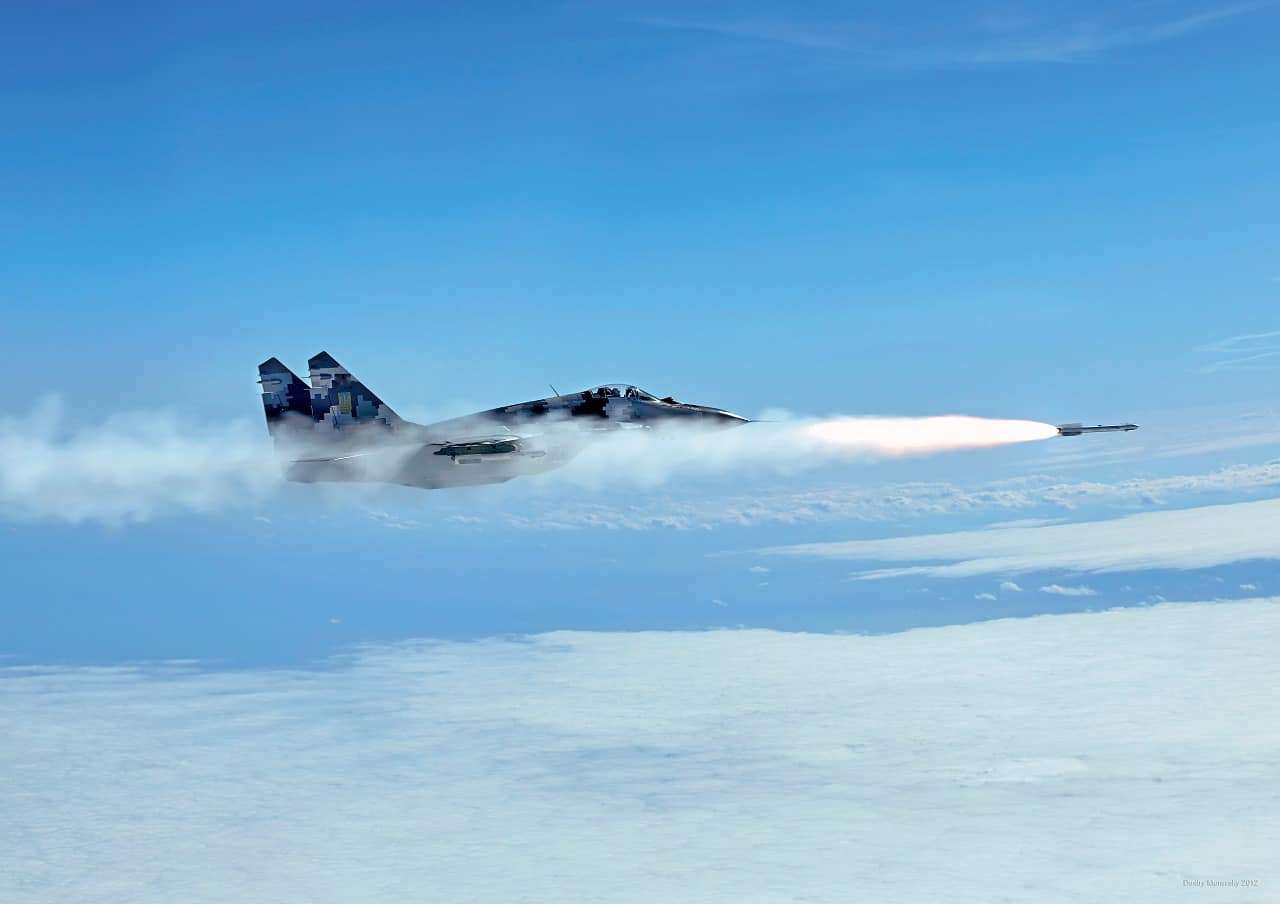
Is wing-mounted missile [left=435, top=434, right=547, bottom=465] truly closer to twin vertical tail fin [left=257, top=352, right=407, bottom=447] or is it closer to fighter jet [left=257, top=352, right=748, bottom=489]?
fighter jet [left=257, top=352, right=748, bottom=489]

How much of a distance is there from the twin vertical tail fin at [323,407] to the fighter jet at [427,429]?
96 millimetres

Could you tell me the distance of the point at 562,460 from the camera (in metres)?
86.2

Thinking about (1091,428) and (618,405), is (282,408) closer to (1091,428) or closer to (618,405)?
(618,405)

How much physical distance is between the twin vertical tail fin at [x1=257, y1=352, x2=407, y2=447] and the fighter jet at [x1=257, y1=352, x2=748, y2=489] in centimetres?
10

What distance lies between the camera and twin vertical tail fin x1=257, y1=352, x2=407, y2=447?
93812mm

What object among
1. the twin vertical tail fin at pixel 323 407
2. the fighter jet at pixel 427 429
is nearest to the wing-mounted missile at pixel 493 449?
the fighter jet at pixel 427 429

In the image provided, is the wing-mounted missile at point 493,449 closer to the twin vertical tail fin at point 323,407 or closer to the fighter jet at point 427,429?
the fighter jet at point 427,429

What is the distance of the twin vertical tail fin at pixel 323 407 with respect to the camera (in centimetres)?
9381

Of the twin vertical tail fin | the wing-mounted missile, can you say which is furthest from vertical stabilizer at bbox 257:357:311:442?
the wing-mounted missile

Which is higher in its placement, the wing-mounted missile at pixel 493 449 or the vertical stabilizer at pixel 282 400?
the vertical stabilizer at pixel 282 400

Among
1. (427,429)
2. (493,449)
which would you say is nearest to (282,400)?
(427,429)

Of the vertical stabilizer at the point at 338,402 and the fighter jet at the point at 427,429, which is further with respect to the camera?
the vertical stabilizer at the point at 338,402

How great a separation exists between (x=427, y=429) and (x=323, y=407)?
A: 11.3m

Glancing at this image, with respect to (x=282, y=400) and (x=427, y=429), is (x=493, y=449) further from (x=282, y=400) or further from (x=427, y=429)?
(x=282, y=400)
